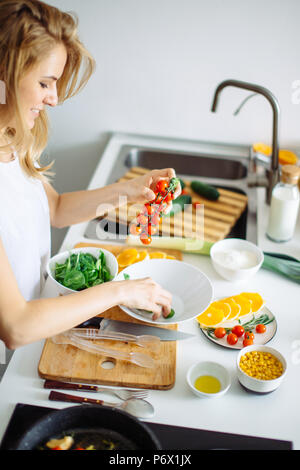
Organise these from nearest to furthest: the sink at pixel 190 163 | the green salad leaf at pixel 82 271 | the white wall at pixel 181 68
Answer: the green salad leaf at pixel 82 271 → the white wall at pixel 181 68 → the sink at pixel 190 163

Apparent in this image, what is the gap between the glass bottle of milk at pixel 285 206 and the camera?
5.09 feet

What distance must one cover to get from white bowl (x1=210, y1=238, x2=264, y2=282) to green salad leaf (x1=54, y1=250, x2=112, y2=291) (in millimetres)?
351

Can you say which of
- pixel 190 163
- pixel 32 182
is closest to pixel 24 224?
pixel 32 182

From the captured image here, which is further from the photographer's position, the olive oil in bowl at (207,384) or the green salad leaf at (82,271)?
the green salad leaf at (82,271)

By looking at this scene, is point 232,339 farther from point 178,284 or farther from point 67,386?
point 67,386

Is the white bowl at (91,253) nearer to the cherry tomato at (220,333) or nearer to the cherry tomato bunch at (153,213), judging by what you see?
the cherry tomato bunch at (153,213)

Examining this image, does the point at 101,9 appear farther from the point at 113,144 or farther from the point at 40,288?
the point at 40,288

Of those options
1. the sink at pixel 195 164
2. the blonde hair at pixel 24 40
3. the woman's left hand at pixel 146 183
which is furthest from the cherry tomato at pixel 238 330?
the sink at pixel 195 164

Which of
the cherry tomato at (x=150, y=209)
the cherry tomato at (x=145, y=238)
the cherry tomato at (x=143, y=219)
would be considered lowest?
the cherry tomato at (x=145, y=238)

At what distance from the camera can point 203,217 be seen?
177cm

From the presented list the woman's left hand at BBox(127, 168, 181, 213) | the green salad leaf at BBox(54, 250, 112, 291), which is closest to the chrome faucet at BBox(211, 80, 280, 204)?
the woman's left hand at BBox(127, 168, 181, 213)

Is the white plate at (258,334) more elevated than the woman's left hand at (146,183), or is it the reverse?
the woman's left hand at (146,183)

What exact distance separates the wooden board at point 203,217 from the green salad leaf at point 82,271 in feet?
1.07
